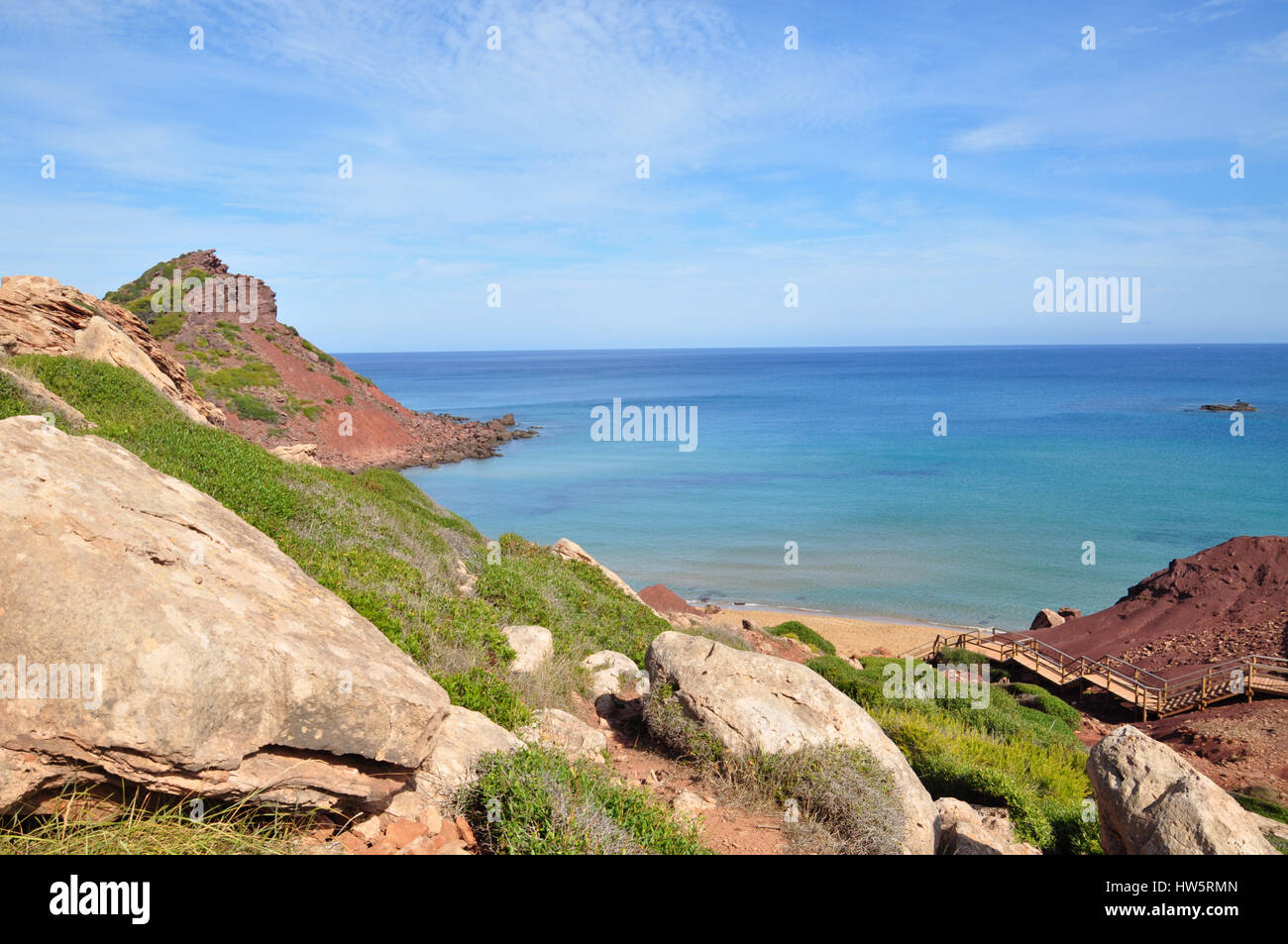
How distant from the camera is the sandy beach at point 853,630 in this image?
96.4ft

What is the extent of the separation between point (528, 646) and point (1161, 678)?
24.3m

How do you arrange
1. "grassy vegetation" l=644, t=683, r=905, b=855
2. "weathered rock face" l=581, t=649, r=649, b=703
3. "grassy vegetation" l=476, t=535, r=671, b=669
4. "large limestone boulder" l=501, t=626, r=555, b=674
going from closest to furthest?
"grassy vegetation" l=644, t=683, r=905, b=855 → "large limestone boulder" l=501, t=626, r=555, b=674 → "weathered rock face" l=581, t=649, r=649, b=703 → "grassy vegetation" l=476, t=535, r=671, b=669

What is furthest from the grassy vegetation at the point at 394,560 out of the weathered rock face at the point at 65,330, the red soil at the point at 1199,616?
the red soil at the point at 1199,616

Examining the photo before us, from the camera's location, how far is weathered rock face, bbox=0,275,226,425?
16.7 m

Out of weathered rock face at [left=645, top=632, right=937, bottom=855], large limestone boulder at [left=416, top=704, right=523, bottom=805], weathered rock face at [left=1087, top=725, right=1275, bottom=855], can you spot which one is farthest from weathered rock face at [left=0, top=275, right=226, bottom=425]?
weathered rock face at [left=1087, top=725, right=1275, bottom=855]

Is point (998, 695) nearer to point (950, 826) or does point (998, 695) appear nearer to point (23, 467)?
point (950, 826)

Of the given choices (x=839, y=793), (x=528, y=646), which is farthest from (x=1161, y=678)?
(x=528, y=646)

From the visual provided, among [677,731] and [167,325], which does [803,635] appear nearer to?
[677,731]

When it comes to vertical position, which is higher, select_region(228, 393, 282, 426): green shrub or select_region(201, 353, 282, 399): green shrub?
Answer: select_region(201, 353, 282, 399): green shrub

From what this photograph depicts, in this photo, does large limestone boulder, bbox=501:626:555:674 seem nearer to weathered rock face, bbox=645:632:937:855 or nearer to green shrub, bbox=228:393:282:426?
weathered rock face, bbox=645:632:937:855

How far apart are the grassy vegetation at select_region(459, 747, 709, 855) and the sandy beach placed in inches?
881

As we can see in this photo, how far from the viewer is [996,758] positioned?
43.4 feet
